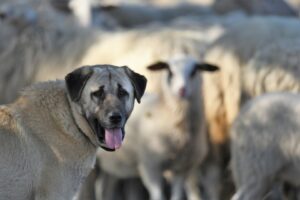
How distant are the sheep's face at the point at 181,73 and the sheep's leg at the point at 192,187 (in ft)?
2.37

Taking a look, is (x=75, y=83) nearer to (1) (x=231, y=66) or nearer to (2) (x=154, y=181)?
(2) (x=154, y=181)

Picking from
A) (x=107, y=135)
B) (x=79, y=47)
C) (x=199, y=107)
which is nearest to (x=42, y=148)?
(x=107, y=135)

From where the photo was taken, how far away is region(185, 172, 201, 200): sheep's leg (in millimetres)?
8969

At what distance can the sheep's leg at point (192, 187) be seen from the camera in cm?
897

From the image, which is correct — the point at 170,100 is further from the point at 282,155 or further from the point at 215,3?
the point at 215,3

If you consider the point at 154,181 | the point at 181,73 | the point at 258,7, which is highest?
the point at 258,7

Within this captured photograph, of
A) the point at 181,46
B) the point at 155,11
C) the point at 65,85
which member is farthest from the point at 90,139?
the point at 155,11

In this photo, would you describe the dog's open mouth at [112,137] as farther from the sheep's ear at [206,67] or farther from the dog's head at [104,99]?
the sheep's ear at [206,67]

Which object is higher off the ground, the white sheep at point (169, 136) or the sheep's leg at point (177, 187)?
the white sheep at point (169, 136)

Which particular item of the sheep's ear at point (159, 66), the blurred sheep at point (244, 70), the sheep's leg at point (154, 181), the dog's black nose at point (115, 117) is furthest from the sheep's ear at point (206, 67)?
the dog's black nose at point (115, 117)

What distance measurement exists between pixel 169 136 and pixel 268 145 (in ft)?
3.74

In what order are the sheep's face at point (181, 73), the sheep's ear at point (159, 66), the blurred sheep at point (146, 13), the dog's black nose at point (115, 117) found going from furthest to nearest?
the blurred sheep at point (146, 13), the sheep's ear at point (159, 66), the sheep's face at point (181, 73), the dog's black nose at point (115, 117)

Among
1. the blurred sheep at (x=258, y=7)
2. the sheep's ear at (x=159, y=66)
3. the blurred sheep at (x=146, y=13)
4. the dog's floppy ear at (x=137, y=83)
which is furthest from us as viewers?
the blurred sheep at (x=146, y=13)

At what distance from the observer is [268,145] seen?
25.8 ft
